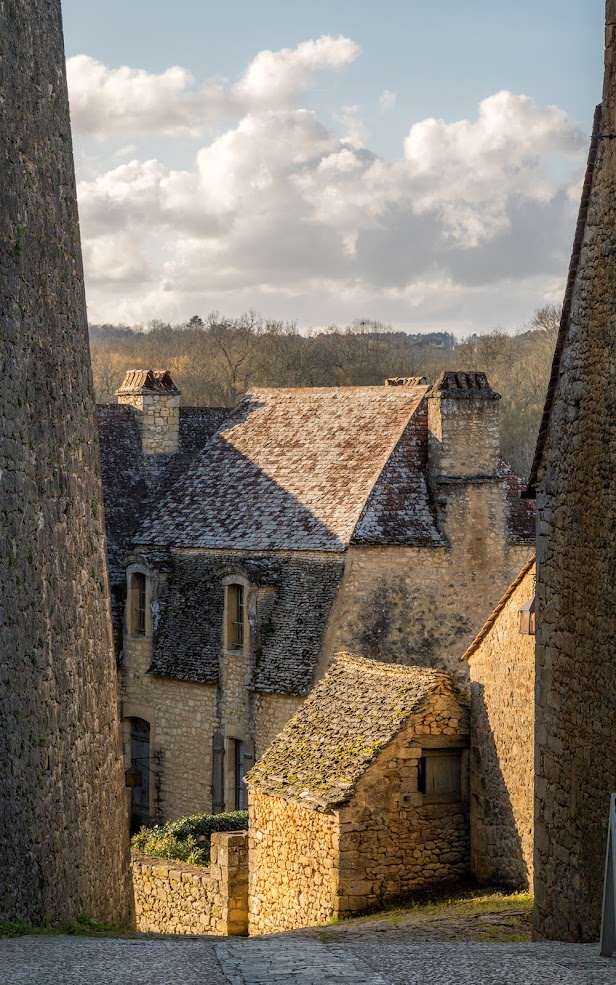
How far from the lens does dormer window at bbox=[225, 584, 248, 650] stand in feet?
83.2

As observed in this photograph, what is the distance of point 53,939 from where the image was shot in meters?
9.69

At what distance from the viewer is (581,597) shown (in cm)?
1073

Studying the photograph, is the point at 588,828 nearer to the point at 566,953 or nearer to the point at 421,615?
the point at 566,953

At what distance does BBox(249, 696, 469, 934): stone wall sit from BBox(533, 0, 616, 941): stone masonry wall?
4.63 m

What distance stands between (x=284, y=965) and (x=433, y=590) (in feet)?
53.9

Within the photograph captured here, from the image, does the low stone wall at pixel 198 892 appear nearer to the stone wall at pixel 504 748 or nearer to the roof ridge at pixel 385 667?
the roof ridge at pixel 385 667

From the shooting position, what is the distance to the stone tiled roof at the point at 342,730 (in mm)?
16641

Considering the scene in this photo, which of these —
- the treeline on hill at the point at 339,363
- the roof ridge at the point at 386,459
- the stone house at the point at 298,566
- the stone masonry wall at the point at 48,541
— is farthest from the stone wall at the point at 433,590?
the treeline on hill at the point at 339,363

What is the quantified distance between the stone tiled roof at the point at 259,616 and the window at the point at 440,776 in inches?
246

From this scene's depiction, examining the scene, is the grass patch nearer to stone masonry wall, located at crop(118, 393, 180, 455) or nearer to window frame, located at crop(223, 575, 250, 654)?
window frame, located at crop(223, 575, 250, 654)

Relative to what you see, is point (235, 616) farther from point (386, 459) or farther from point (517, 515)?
point (517, 515)

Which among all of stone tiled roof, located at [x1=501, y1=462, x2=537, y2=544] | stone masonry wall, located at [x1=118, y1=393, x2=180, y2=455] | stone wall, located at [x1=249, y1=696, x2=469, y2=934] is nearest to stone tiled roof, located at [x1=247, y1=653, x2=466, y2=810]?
stone wall, located at [x1=249, y1=696, x2=469, y2=934]

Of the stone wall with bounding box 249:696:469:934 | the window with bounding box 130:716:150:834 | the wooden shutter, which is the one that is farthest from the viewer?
the window with bounding box 130:716:150:834

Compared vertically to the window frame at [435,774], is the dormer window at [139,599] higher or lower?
higher
